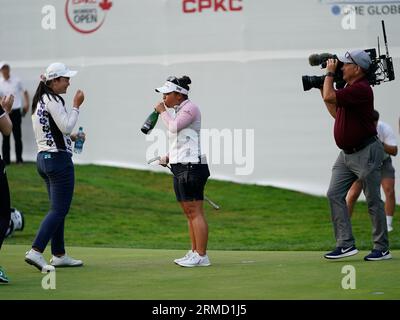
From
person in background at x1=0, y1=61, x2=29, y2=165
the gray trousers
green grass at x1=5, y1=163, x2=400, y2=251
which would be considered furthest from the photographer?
person in background at x1=0, y1=61, x2=29, y2=165

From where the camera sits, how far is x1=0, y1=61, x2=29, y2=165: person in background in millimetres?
21484

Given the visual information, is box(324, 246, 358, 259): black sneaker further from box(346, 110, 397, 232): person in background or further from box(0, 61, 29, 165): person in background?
box(0, 61, 29, 165): person in background

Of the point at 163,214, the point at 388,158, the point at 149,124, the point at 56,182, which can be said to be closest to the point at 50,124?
the point at 56,182

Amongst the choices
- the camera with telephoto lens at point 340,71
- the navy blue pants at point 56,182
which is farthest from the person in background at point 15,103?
the camera with telephoto lens at point 340,71

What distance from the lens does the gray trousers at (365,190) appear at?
1063cm

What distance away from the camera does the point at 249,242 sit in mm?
15461

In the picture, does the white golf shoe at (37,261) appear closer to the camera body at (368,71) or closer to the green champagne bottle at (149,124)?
the green champagne bottle at (149,124)

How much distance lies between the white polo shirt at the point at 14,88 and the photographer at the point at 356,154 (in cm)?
1187

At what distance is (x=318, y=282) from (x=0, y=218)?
Answer: 112 inches

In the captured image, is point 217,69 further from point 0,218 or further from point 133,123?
point 0,218

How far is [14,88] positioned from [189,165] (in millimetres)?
11601

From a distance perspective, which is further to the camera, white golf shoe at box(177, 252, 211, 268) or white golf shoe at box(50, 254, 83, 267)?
white golf shoe at box(50, 254, 83, 267)

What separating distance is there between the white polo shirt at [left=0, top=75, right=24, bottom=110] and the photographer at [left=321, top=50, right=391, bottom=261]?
11.9 meters

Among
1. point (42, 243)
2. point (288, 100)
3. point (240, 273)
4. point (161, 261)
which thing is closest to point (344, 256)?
point (240, 273)
